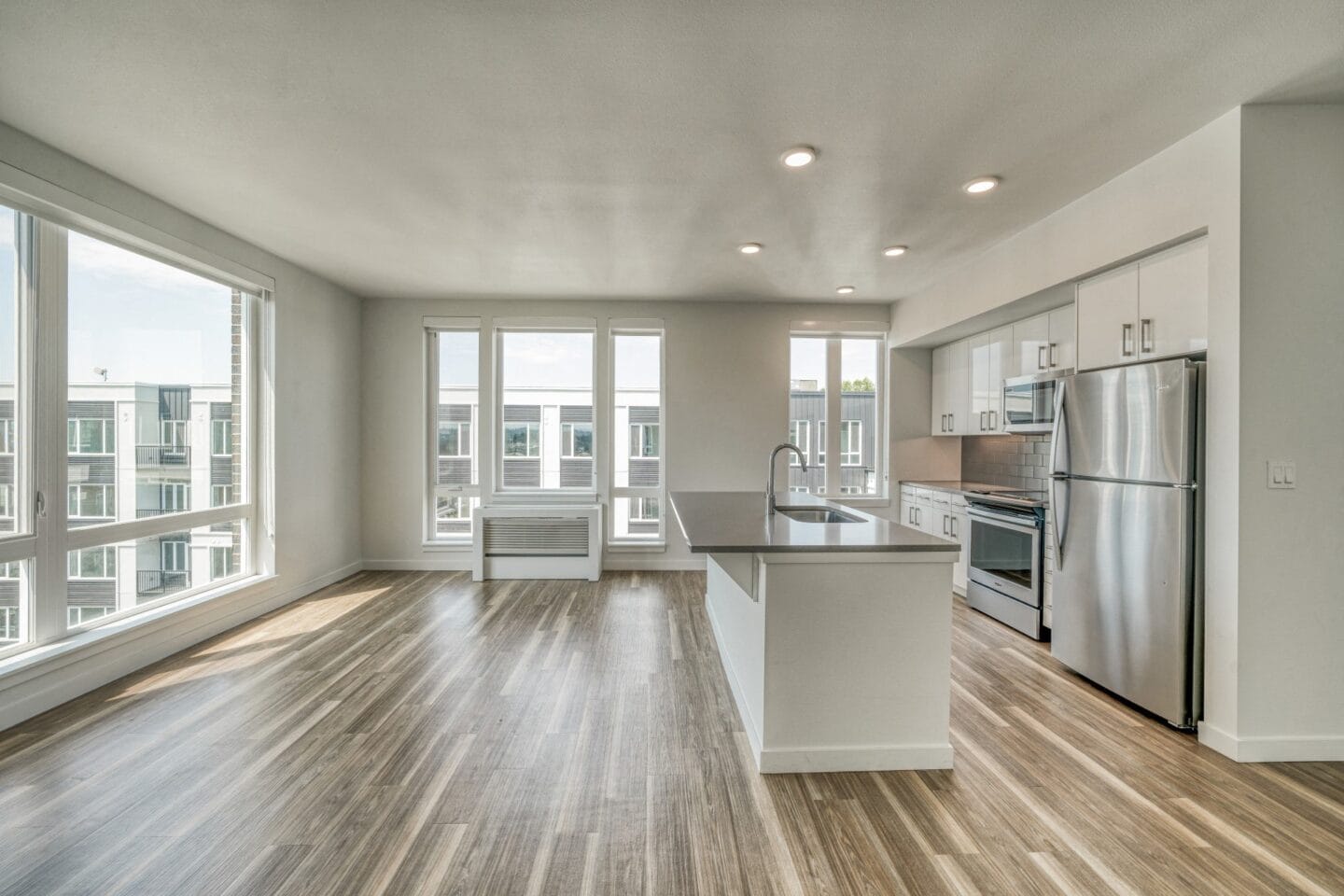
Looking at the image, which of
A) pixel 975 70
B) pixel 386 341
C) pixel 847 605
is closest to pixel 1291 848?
pixel 847 605

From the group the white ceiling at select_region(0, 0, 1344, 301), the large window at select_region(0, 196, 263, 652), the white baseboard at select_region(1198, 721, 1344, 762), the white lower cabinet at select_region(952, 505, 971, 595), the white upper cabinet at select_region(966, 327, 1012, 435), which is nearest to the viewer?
the white ceiling at select_region(0, 0, 1344, 301)

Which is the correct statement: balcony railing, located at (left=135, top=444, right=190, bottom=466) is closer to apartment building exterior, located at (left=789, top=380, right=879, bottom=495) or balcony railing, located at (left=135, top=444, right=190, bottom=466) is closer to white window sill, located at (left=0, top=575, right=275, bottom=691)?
white window sill, located at (left=0, top=575, right=275, bottom=691)

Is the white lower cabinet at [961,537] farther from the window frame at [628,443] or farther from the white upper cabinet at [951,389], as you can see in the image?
the window frame at [628,443]

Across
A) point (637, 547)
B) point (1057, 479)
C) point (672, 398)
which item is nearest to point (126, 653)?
point (637, 547)

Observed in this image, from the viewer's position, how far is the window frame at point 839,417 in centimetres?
570

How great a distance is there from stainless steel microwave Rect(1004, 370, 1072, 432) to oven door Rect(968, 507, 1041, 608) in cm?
63

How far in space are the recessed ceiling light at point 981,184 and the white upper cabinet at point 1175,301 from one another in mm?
788

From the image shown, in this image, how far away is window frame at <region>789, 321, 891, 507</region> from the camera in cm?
570

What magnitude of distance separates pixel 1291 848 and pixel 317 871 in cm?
290

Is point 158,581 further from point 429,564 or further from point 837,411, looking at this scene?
point 837,411

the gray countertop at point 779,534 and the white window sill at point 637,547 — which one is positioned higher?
the gray countertop at point 779,534

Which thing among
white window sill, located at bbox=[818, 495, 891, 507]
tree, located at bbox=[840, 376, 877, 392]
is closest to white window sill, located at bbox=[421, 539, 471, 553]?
white window sill, located at bbox=[818, 495, 891, 507]

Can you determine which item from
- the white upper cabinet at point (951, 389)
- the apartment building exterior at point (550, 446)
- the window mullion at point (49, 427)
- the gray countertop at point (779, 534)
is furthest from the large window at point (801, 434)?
the window mullion at point (49, 427)

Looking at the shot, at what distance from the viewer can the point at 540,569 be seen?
532 cm
